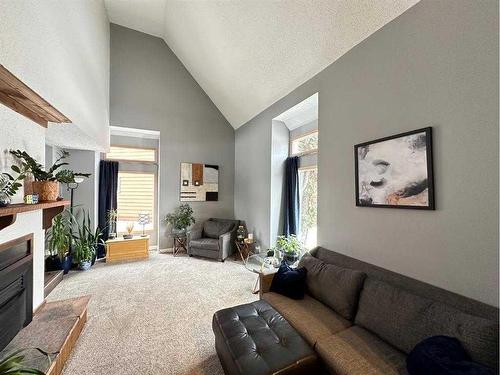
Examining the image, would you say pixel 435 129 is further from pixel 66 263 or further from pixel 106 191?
pixel 106 191

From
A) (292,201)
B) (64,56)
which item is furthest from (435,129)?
(64,56)

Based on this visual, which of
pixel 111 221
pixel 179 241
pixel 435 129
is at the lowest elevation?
pixel 179 241

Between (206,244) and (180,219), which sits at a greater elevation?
(180,219)

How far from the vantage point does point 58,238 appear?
3500 mm

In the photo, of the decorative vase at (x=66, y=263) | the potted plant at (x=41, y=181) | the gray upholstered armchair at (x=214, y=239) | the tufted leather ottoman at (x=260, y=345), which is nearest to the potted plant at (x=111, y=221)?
the decorative vase at (x=66, y=263)

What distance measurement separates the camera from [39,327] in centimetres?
190

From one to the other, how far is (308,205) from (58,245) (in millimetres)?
4155

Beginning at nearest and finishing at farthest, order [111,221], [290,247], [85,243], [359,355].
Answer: [359,355] → [290,247] → [85,243] → [111,221]

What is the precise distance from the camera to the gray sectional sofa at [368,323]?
4.20 ft

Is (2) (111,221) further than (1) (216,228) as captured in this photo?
No

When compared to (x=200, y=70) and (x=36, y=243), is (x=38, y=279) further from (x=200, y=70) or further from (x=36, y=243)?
(x=200, y=70)

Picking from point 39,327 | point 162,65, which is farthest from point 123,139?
point 39,327

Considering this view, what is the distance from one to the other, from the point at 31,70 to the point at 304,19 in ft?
8.50

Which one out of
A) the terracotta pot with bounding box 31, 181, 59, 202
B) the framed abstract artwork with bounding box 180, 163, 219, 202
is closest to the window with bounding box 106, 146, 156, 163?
the framed abstract artwork with bounding box 180, 163, 219, 202
